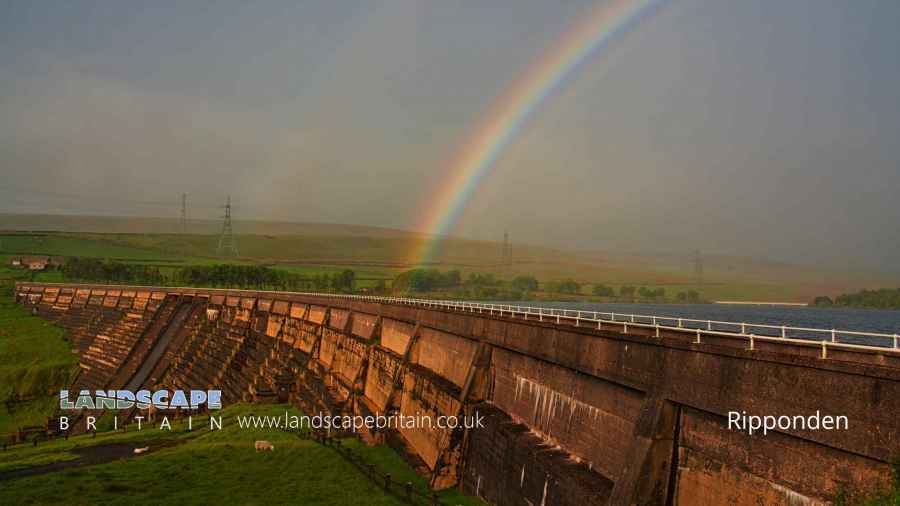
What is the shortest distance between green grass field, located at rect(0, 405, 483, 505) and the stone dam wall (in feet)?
13.2

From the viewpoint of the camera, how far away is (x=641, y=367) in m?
21.9

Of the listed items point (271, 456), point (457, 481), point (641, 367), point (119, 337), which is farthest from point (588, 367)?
point (119, 337)

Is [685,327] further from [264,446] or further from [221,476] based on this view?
[221,476]

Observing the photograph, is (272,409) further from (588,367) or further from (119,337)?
(119,337)

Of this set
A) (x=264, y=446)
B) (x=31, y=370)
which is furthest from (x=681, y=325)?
(x=31, y=370)

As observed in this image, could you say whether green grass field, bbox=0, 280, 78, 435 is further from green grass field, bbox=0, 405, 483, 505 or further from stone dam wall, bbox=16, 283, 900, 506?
green grass field, bbox=0, 405, 483, 505

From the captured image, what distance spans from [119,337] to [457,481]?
96.7 metres

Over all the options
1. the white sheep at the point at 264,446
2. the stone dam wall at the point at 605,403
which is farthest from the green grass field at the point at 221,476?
the stone dam wall at the point at 605,403

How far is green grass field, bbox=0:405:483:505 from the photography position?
31359 mm

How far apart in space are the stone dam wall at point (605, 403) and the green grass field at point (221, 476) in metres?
4.03

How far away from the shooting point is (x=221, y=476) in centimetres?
3538

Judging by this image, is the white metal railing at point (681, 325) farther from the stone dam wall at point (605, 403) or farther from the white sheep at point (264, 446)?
the white sheep at point (264, 446)

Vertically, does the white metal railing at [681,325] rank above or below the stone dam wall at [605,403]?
above

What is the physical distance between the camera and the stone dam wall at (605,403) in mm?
14984
